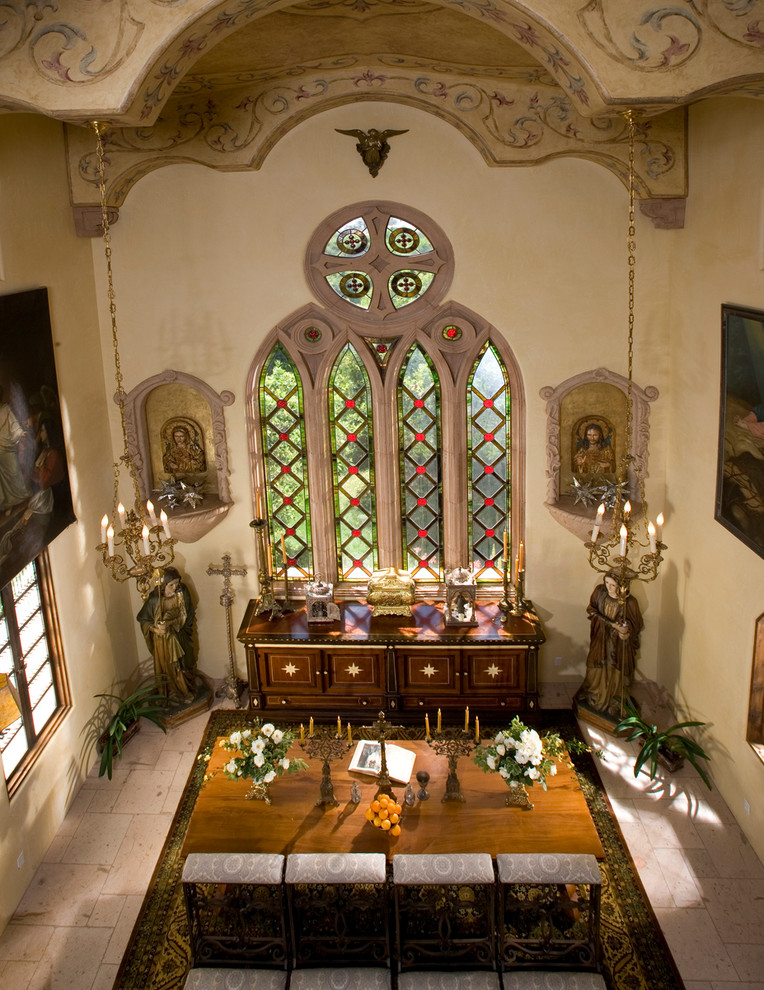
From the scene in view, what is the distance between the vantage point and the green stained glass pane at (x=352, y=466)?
10.4m

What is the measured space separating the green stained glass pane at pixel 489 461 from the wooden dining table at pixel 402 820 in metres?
3.03

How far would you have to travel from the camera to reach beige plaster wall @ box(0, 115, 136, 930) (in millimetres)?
8016

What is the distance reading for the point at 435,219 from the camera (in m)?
9.62

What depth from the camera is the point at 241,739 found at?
7953 mm

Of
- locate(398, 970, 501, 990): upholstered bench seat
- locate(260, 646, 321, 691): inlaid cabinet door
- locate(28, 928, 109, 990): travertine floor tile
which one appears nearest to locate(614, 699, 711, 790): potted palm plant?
locate(398, 970, 501, 990): upholstered bench seat

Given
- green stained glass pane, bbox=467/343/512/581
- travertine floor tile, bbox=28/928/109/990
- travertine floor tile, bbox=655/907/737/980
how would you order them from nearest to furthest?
travertine floor tile, bbox=655/907/737/980
travertine floor tile, bbox=28/928/109/990
green stained glass pane, bbox=467/343/512/581

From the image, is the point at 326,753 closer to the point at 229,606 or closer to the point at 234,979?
the point at 234,979

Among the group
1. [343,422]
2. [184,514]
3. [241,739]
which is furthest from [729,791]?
[184,514]

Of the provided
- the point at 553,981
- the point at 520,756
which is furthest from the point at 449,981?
the point at 520,756

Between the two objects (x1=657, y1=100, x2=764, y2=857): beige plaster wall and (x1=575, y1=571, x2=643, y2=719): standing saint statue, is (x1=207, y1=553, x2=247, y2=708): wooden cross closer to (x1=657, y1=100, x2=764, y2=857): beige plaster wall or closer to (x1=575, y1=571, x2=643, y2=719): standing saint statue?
(x1=575, y1=571, x2=643, y2=719): standing saint statue

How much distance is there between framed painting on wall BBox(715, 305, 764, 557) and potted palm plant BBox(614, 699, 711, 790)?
2.34 metres

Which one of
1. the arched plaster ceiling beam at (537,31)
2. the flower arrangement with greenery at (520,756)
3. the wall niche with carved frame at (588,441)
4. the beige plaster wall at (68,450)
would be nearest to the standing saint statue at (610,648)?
the wall niche with carved frame at (588,441)

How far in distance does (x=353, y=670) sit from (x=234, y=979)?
4084mm

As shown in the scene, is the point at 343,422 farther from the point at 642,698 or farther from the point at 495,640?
the point at 642,698
